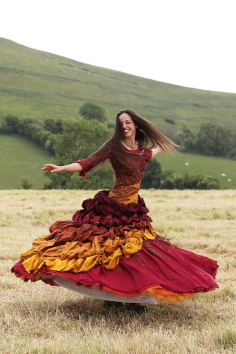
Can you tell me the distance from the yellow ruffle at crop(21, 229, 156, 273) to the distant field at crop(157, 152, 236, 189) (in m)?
66.4

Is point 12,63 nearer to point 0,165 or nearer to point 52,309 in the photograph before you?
point 0,165

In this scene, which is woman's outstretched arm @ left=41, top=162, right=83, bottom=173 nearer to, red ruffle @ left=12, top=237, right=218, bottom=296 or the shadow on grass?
red ruffle @ left=12, top=237, right=218, bottom=296

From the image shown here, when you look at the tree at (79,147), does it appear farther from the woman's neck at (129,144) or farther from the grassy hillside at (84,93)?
the woman's neck at (129,144)

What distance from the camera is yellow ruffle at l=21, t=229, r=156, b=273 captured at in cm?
546

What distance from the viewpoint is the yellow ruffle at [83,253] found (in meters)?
5.46

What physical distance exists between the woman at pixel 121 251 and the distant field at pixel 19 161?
55.7m

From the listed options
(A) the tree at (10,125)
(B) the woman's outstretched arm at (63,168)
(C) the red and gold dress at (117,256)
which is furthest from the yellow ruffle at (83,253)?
(A) the tree at (10,125)

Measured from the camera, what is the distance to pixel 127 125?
251 inches

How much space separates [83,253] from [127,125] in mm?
1858

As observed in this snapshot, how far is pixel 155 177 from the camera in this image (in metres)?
67.8

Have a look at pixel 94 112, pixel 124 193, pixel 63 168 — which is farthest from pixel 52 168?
pixel 94 112

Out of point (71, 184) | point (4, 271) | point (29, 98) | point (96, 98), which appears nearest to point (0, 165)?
point (71, 184)

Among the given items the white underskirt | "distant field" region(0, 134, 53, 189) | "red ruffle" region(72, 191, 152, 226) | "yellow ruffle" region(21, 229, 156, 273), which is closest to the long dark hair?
"red ruffle" region(72, 191, 152, 226)

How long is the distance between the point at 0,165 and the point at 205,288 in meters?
65.7
